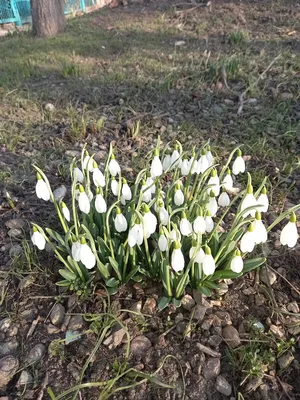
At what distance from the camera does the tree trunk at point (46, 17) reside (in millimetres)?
5355

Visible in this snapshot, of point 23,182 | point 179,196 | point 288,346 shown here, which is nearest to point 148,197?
point 179,196

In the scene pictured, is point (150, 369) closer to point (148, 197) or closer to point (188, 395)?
point (188, 395)

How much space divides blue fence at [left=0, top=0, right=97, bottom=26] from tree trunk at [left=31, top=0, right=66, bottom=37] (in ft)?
7.25

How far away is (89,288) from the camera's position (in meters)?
1.73

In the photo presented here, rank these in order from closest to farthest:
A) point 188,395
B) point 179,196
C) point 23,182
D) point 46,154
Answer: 1. point 188,395
2. point 179,196
3. point 23,182
4. point 46,154

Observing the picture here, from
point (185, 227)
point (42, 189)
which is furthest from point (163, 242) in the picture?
point (42, 189)

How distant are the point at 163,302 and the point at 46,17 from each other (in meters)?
5.09

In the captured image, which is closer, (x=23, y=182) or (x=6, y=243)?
(x=6, y=243)

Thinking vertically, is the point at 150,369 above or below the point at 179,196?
below

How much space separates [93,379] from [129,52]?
3.98 metres

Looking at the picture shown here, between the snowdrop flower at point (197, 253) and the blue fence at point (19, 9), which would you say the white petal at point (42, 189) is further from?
the blue fence at point (19, 9)

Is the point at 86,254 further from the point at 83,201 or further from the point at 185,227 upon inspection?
A: the point at 185,227

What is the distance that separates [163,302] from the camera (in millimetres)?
1599

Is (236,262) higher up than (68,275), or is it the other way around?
(236,262)
